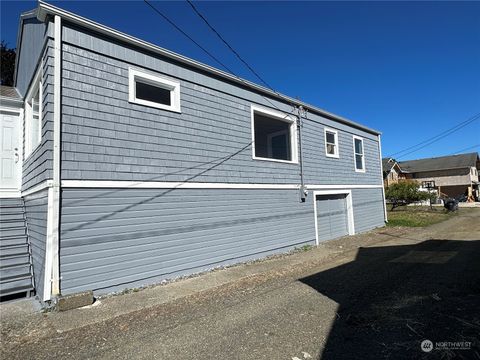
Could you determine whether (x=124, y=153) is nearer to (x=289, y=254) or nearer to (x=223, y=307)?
(x=223, y=307)

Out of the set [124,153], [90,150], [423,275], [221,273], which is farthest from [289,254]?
[90,150]

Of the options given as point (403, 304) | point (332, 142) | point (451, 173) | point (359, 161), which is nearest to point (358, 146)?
point (359, 161)

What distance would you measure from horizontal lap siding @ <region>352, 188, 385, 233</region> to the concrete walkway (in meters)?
6.51

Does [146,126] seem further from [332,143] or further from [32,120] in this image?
[332,143]

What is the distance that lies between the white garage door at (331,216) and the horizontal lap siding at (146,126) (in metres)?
2.71

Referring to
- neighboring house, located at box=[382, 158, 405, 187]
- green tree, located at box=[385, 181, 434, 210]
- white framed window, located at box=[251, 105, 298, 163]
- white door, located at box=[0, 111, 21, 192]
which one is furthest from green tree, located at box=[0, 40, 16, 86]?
neighboring house, located at box=[382, 158, 405, 187]

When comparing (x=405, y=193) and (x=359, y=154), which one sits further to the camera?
(x=405, y=193)

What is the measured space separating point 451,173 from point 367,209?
134ft

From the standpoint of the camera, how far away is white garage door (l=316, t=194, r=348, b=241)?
12547mm

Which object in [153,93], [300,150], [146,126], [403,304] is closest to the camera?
[403,304]

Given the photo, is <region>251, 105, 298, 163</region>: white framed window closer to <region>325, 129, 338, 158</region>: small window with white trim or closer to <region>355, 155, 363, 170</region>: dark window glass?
<region>325, 129, 338, 158</region>: small window with white trim

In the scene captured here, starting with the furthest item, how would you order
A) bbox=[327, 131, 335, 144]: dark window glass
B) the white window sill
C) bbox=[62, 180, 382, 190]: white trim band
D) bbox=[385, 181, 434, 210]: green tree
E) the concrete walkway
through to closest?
bbox=[385, 181, 434, 210]: green tree, bbox=[327, 131, 335, 144]: dark window glass, the white window sill, bbox=[62, 180, 382, 190]: white trim band, the concrete walkway

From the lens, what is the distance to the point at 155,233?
7.09 metres

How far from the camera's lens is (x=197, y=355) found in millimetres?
3725
